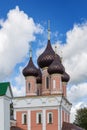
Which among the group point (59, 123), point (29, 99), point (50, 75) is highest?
point (50, 75)

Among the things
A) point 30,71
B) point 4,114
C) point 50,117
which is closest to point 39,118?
point 50,117

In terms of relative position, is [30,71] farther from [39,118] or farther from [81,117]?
[81,117]

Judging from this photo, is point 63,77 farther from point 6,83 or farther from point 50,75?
point 6,83

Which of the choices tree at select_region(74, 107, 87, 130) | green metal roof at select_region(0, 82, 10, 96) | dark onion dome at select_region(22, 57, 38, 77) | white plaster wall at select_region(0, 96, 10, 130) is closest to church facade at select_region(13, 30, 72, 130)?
dark onion dome at select_region(22, 57, 38, 77)

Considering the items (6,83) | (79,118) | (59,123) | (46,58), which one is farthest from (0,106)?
(79,118)

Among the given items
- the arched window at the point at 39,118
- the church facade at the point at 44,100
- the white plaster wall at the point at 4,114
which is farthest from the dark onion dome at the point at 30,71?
the white plaster wall at the point at 4,114

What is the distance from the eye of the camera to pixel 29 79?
126ft

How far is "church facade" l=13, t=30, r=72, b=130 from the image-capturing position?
1421 inches

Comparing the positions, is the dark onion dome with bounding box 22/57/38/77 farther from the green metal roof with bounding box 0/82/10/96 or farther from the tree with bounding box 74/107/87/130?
the green metal roof with bounding box 0/82/10/96

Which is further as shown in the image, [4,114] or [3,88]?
[3,88]

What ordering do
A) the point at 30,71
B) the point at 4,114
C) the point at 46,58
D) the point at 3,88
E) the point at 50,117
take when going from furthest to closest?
the point at 46,58 → the point at 30,71 → the point at 50,117 → the point at 3,88 → the point at 4,114

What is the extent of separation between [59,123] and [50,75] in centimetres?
489

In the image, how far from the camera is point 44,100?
1438 inches

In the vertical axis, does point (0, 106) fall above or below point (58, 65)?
Result: below
